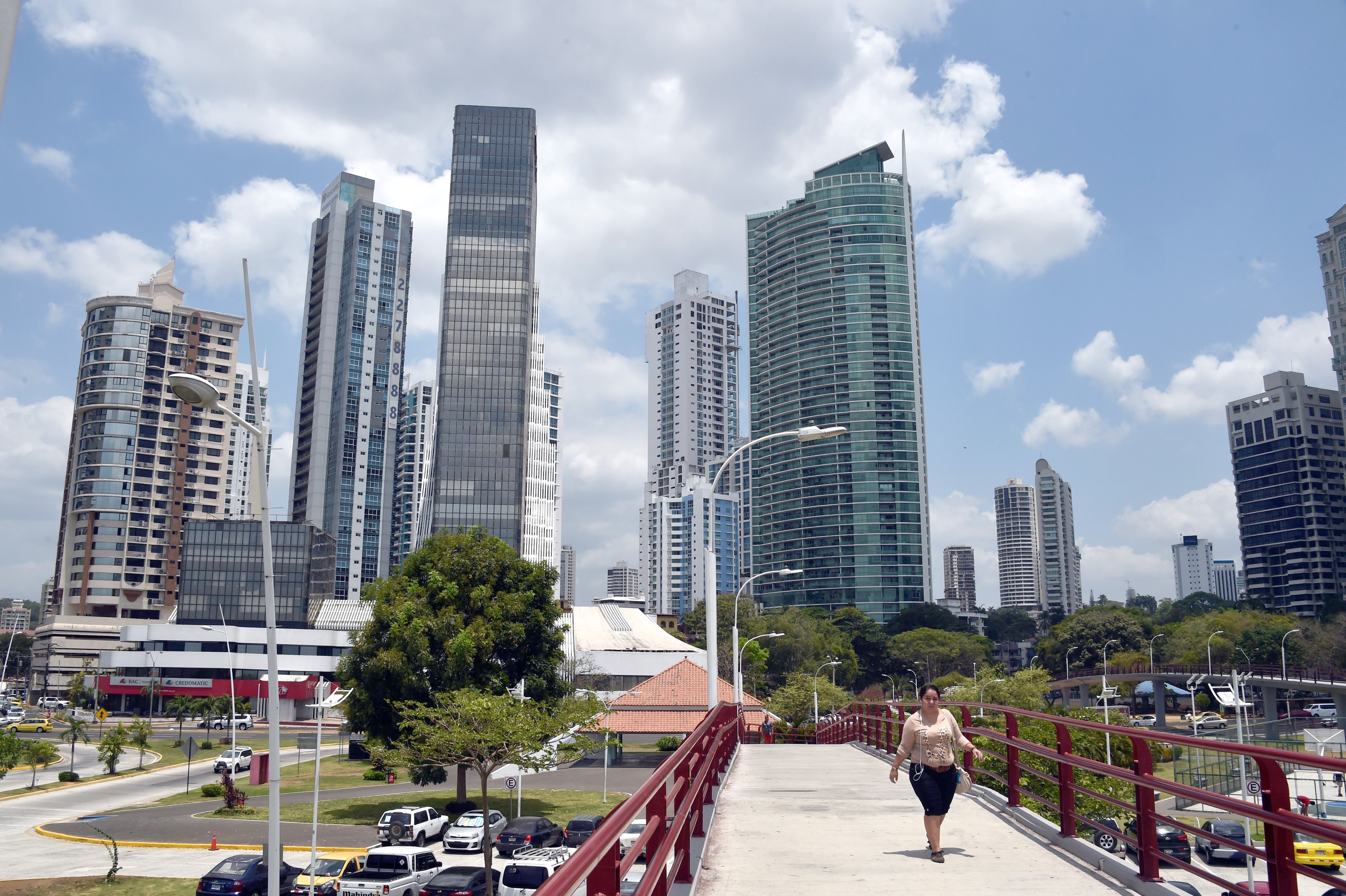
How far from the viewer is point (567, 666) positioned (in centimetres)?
8500

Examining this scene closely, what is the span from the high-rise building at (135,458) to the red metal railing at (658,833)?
136454 mm

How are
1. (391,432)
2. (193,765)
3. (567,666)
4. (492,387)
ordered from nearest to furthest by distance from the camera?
1. (193,765)
2. (567,666)
3. (492,387)
4. (391,432)

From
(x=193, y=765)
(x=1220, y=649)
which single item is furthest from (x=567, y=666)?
(x=1220, y=649)

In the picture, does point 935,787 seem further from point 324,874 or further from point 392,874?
point 324,874

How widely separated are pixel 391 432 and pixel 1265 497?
168415 millimetres

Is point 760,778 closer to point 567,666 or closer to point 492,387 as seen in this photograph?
point 567,666

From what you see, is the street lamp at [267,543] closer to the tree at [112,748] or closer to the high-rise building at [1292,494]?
the tree at [112,748]

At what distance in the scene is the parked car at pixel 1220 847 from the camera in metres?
24.2

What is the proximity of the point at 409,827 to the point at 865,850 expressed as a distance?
29.3 metres

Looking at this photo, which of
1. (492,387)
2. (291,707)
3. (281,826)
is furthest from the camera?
(492,387)

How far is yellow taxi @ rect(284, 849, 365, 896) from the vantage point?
84.8 ft

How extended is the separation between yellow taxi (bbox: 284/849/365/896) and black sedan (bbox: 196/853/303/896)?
375mm

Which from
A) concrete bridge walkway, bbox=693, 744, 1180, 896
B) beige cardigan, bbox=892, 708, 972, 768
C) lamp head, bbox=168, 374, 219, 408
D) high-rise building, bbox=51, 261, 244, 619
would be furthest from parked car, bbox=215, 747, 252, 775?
high-rise building, bbox=51, 261, 244, 619

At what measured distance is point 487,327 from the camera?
4904 inches
